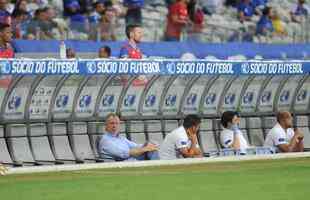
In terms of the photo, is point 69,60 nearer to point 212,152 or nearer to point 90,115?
point 90,115

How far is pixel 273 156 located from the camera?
18031mm

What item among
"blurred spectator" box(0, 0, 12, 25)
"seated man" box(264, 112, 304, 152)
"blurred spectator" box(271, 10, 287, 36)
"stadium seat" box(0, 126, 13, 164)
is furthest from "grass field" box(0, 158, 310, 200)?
"blurred spectator" box(271, 10, 287, 36)

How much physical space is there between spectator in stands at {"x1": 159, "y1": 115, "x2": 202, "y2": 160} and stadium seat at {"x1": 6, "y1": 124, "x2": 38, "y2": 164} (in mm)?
2120

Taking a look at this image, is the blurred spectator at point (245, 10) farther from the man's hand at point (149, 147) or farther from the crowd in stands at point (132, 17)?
the man's hand at point (149, 147)

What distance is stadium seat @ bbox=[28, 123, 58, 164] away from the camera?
17.0 meters

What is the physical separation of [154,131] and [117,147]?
200cm

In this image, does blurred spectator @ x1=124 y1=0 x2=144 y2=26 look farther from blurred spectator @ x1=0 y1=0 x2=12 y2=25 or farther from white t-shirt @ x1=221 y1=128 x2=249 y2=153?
white t-shirt @ x1=221 y1=128 x2=249 y2=153

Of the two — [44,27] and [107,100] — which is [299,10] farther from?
[107,100]

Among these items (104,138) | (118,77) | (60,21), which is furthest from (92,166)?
(60,21)

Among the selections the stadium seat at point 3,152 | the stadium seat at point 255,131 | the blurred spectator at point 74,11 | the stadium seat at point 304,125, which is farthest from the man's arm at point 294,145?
the blurred spectator at point 74,11

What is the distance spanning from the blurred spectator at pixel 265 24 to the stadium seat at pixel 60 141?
33.5 ft

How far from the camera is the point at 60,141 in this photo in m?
17.4

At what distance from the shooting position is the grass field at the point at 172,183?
1207 centimetres

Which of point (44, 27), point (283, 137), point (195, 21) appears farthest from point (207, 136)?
point (195, 21)
